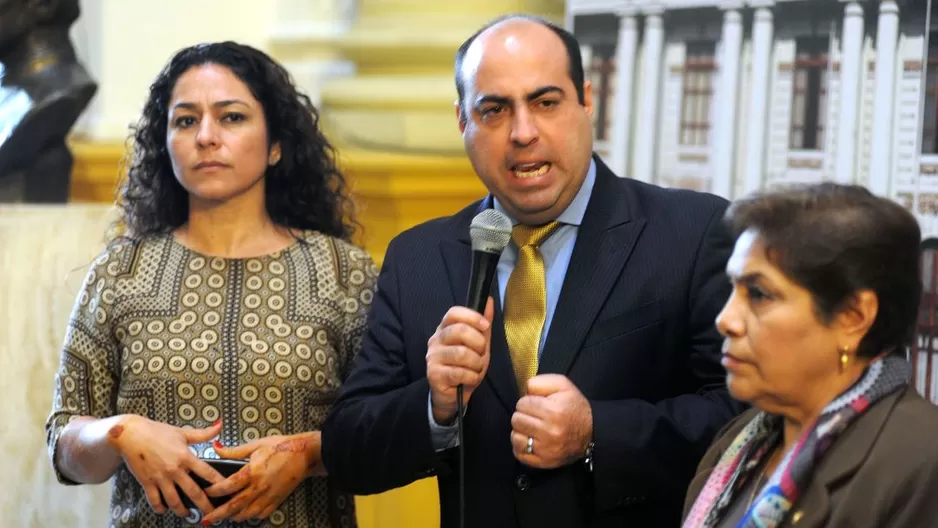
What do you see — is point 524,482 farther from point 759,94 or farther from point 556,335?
point 759,94

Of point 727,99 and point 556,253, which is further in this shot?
point 727,99

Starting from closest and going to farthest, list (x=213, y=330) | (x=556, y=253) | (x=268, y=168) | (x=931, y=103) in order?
(x=556, y=253)
(x=213, y=330)
(x=931, y=103)
(x=268, y=168)

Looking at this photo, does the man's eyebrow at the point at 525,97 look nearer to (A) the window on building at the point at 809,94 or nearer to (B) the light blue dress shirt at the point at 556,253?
(B) the light blue dress shirt at the point at 556,253

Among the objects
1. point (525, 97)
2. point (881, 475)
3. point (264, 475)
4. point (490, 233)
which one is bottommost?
point (264, 475)

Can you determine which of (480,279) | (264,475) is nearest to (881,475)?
(480,279)

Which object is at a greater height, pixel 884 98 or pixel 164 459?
pixel 884 98

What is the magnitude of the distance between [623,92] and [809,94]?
1.47 feet

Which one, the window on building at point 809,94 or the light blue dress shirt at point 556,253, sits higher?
the window on building at point 809,94

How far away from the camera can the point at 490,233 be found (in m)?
1.70

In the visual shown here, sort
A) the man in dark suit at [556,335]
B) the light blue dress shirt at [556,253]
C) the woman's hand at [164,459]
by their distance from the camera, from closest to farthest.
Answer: the man in dark suit at [556,335], the light blue dress shirt at [556,253], the woman's hand at [164,459]

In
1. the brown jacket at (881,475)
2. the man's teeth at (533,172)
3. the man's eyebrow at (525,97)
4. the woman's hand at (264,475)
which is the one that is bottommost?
the woman's hand at (264,475)

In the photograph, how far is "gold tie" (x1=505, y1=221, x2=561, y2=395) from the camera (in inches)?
75.4

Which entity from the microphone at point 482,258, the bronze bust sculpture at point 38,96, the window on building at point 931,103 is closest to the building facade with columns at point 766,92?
the window on building at point 931,103

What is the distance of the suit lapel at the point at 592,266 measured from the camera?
1881 mm
